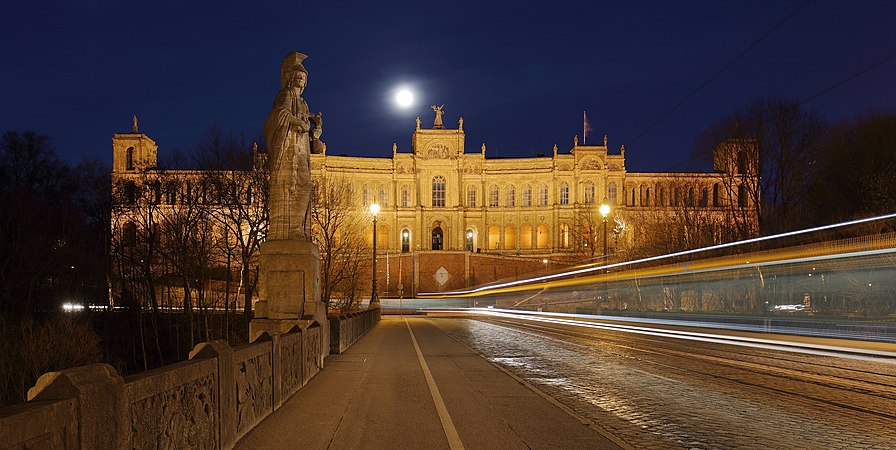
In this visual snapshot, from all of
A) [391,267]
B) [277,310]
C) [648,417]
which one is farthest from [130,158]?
[648,417]

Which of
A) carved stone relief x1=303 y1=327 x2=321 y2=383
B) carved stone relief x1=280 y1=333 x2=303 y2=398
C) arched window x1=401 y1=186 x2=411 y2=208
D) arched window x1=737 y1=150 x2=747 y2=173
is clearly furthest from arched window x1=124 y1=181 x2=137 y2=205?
arched window x1=401 y1=186 x2=411 y2=208

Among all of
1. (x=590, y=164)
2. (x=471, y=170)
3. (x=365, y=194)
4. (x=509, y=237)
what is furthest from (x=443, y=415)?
(x=509, y=237)

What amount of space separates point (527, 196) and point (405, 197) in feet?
64.8

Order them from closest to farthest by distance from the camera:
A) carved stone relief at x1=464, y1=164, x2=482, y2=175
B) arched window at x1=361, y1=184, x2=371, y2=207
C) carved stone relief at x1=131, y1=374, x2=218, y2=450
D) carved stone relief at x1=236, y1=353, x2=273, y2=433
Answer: carved stone relief at x1=131, y1=374, x2=218, y2=450 → carved stone relief at x1=236, y1=353, x2=273, y2=433 → arched window at x1=361, y1=184, x2=371, y2=207 → carved stone relief at x1=464, y1=164, x2=482, y2=175

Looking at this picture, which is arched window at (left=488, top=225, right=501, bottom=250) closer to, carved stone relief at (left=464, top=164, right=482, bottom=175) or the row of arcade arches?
the row of arcade arches

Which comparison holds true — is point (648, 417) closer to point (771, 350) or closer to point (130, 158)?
point (771, 350)

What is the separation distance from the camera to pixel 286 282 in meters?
16.8

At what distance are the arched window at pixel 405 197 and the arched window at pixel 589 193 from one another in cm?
2807

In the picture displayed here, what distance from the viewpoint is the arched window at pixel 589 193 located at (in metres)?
115

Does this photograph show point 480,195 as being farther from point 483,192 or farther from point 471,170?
point 471,170

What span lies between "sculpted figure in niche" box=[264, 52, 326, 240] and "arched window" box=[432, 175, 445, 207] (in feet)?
330

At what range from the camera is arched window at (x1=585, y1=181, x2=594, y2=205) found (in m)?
115

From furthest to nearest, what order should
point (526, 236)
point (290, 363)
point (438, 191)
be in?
1. point (526, 236)
2. point (438, 191)
3. point (290, 363)

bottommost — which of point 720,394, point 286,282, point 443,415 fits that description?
point 720,394
